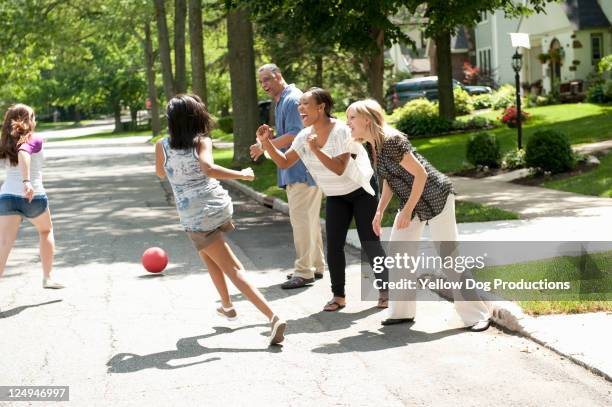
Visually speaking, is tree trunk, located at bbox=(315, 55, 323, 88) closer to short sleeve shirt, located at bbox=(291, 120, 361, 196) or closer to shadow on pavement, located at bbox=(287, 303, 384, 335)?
short sleeve shirt, located at bbox=(291, 120, 361, 196)

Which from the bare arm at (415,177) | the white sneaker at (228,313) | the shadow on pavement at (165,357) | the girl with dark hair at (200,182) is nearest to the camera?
the shadow on pavement at (165,357)

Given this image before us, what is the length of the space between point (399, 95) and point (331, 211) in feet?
136

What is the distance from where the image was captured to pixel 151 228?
1472 cm

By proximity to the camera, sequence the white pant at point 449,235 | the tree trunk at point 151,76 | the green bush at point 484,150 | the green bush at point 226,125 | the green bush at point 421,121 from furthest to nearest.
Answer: the tree trunk at point 151,76 < the green bush at point 226,125 < the green bush at point 421,121 < the green bush at point 484,150 < the white pant at point 449,235

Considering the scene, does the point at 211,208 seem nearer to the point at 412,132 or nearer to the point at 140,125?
the point at 412,132

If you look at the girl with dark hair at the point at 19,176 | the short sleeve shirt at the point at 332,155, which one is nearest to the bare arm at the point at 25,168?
the girl with dark hair at the point at 19,176

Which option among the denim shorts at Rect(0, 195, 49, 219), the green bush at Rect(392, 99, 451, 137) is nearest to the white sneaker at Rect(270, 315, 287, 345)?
the denim shorts at Rect(0, 195, 49, 219)

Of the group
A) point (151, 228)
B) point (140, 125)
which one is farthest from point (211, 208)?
point (140, 125)

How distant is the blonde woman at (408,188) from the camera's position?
7309mm

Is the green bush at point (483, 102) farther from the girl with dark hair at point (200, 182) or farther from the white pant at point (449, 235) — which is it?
the girl with dark hair at point (200, 182)

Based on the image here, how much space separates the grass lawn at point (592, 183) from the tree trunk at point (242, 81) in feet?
32.2

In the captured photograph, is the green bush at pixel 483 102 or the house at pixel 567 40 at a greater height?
the house at pixel 567 40

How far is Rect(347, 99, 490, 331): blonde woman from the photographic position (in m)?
7.31

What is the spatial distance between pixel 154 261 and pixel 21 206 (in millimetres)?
1641
